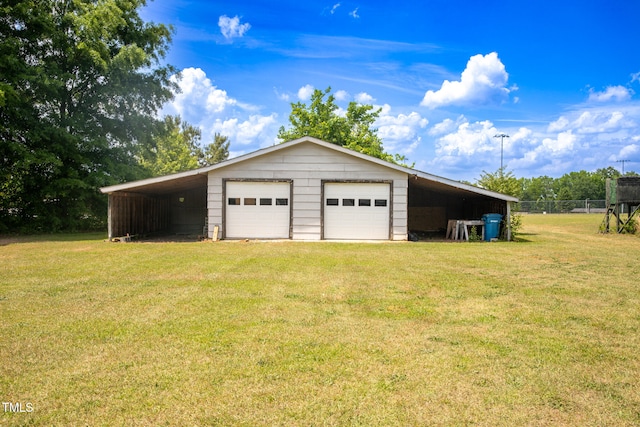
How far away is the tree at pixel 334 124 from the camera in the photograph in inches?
1581

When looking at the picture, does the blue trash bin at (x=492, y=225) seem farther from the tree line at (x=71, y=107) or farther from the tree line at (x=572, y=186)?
the tree line at (x=572, y=186)

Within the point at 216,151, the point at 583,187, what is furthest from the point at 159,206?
the point at 583,187

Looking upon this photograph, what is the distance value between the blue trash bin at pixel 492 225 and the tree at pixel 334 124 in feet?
74.9

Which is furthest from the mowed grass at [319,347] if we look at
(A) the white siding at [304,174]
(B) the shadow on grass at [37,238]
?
(B) the shadow on grass at [37,238]

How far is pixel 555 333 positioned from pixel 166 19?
26.2m

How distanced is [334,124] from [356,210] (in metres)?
24.7

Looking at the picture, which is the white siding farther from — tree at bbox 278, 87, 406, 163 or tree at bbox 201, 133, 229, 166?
tree at bbox 201, 133, 229, 166

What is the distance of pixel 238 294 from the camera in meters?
7.05

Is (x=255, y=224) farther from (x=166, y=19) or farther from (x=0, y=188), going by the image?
(x=166, y=19)

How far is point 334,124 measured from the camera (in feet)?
132

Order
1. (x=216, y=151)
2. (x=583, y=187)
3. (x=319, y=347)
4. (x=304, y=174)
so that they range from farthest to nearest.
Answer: (x=583, y=187) → (x=216, y=151) → (x=304, y=174) → (x=319, y=347)

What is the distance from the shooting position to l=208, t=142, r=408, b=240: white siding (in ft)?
55.0

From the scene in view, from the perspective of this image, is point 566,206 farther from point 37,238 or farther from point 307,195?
point 37,238

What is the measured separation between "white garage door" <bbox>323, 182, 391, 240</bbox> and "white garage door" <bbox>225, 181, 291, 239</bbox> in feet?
5.47
